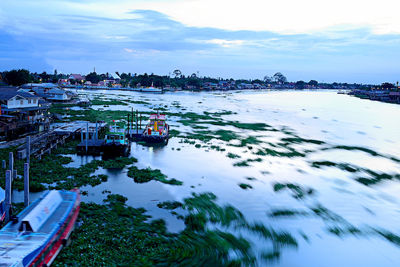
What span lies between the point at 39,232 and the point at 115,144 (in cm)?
2201

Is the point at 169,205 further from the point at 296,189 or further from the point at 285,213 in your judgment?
the point at 296,189

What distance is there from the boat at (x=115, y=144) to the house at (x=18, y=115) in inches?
607

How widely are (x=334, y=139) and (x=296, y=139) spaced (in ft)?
28.2

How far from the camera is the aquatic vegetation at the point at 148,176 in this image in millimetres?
29750

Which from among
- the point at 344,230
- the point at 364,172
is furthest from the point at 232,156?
the point at 344,230

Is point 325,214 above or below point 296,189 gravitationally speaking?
below

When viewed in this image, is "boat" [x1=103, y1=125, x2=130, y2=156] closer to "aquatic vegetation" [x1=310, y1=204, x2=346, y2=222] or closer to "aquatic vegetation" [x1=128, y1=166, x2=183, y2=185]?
"aquatic vegetation" [x1=128, y1=166, x2=183, y2=185]

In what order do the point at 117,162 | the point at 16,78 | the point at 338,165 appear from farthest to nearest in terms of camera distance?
1. the point at 16,78
2. the point at 338,165
3. the point at 117,162

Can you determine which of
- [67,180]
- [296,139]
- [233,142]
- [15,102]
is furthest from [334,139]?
[15,102]

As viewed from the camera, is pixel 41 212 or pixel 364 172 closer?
pixel 41 212

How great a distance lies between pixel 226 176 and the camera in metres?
32.6

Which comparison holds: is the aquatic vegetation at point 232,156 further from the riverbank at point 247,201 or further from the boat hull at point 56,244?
the boat hull at point 56,244

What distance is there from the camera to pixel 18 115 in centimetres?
4916

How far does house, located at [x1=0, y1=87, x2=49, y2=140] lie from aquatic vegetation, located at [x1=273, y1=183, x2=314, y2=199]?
37081 millimetres
